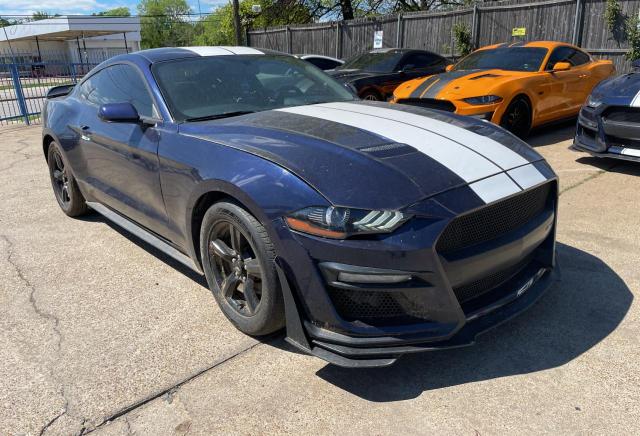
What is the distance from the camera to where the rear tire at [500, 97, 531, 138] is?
6.80 metres

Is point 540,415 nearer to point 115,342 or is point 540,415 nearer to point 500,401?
point 500,401

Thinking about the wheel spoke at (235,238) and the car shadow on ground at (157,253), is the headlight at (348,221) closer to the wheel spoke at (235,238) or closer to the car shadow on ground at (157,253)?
the wheel spoke at (235,238)

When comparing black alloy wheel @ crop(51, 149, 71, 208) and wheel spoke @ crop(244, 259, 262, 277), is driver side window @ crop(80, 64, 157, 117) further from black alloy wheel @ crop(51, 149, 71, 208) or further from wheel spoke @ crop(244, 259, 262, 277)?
wheel spoke @ crop(244, 259, 262, 277)

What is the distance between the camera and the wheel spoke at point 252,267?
258 centimetres

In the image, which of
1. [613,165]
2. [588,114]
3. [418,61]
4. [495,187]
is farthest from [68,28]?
[495,187]

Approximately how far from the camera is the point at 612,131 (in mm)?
5371

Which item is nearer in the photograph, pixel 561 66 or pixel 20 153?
pixel 561 66

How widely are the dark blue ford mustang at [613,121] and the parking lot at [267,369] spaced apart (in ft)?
6.25

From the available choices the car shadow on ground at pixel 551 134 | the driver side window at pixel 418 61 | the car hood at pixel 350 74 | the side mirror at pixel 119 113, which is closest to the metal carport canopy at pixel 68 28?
the car hood at pixel 350 74

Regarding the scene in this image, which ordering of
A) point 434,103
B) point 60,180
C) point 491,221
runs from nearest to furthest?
point 491,221
point 60,180
point 434,103

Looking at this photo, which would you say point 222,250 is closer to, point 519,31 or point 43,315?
point 43,315

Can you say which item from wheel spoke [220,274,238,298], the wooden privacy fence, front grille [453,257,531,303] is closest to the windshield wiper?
wheel spoke [220,274,238,298]

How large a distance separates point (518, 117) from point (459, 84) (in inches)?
36.8

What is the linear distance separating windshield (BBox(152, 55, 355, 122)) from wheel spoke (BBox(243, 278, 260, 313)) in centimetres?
112
